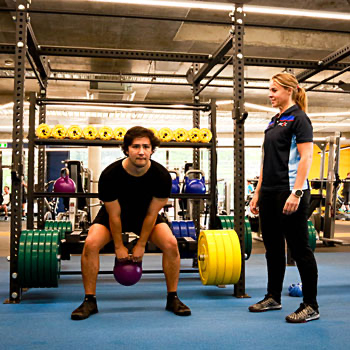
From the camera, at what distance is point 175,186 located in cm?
358

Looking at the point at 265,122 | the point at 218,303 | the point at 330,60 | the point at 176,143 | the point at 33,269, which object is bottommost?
the point at 218,303

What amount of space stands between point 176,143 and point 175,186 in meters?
0.43

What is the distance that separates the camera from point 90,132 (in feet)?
10.5

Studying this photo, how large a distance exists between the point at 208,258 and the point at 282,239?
586 mm

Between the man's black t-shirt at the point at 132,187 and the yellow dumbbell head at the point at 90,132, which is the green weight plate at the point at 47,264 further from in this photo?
the yellow dumbbell head at the point at 90,132

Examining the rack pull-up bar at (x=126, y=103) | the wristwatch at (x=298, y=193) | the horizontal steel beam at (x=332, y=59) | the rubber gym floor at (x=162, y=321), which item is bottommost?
the rubber gym floor at (x=162, y=321)

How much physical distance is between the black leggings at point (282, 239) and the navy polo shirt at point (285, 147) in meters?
0.07

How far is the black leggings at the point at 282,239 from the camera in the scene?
227cm

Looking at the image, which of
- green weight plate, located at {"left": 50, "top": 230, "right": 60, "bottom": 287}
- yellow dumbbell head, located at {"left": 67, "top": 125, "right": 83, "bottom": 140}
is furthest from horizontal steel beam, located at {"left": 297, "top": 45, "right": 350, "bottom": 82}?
green weight plate, located at {"left": 50, "top": 230, "right": 60, "bottom": 287}

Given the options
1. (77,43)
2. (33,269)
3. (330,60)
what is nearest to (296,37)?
(330,60)

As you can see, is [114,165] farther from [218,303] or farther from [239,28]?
[239,28]

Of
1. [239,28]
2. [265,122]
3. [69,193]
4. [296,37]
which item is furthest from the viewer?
[265,122]

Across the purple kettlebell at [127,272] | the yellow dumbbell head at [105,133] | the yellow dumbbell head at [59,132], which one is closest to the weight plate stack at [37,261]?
the purple kettlebell at [127,272]

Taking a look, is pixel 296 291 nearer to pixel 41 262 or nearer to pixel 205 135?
pixel 205 135
